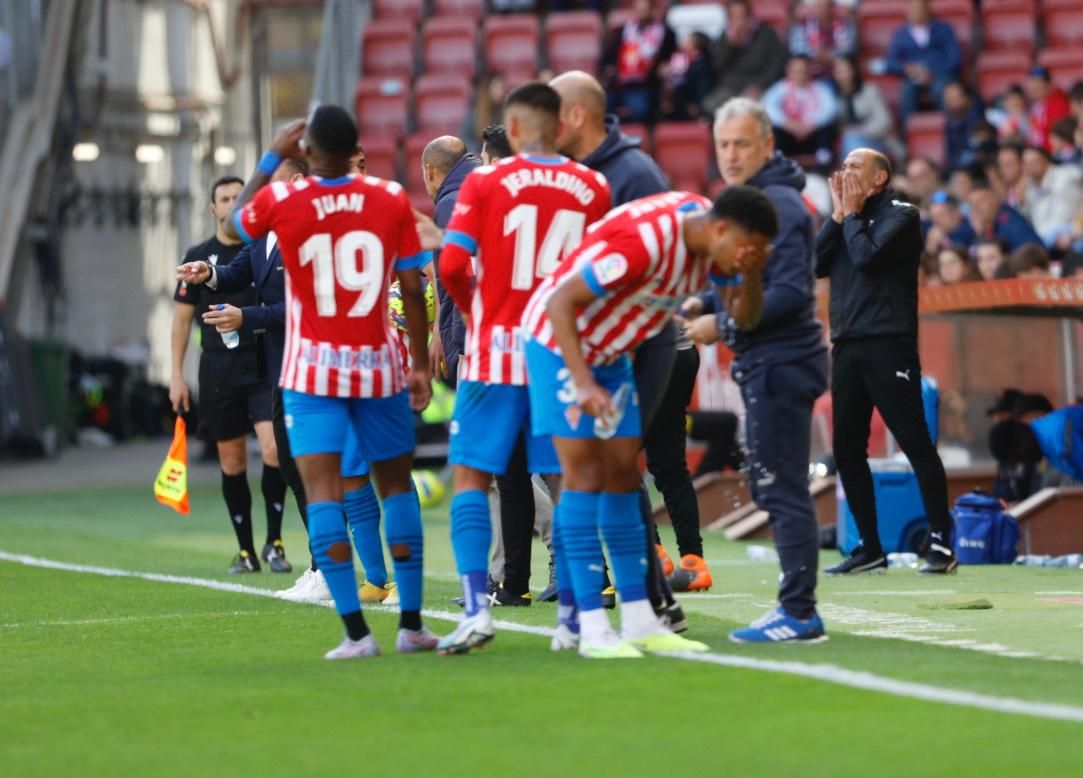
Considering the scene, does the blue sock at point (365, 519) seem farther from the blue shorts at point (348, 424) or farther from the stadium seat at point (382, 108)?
the stadium seat at point (382, 108)

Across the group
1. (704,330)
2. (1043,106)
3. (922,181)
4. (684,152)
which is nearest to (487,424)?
(704,330)

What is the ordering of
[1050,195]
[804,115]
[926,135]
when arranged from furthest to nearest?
[926,135], [804,115], [1050,195]

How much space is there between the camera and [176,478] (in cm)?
1141

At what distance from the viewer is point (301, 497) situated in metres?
10.2

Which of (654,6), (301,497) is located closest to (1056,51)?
(654,6)

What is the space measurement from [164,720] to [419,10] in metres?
20.3

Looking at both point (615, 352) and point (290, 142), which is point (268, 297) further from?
point (615, 352)

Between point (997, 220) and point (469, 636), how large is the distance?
11.2 meters

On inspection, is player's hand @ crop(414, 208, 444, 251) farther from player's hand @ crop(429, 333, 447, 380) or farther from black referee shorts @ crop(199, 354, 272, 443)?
black referee shorts @ crop(199, 354, 272, 443)

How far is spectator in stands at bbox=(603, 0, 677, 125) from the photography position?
22016 mm

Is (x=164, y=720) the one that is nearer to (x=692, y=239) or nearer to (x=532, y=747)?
(x=532, y=747)

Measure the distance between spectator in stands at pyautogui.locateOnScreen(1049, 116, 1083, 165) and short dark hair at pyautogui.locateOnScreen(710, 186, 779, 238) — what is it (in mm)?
12390

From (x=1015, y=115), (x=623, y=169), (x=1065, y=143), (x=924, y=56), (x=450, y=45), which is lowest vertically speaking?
(x=623, y=169)

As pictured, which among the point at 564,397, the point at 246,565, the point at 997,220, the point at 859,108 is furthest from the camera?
the point at 859,108
